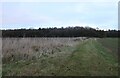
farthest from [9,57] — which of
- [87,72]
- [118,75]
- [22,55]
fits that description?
[118,75]

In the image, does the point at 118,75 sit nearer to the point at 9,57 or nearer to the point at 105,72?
the point at 105,72

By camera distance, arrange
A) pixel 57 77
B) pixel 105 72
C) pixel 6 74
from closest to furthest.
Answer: pixel 57 77, pixel 6 74, pixel 105 72

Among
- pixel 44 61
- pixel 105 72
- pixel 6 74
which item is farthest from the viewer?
pixel 44 61

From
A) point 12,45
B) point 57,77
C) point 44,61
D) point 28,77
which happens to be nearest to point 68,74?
point 57,77

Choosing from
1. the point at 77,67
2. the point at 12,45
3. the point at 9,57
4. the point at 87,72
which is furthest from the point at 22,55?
the point at 87,72

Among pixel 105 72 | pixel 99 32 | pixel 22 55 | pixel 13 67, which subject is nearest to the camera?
pixel 105 72

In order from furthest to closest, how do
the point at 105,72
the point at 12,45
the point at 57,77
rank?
the point at 12,45 → the point at 105,72 → the point at 57,77

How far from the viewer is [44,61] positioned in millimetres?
16781

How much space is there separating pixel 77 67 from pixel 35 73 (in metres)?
2.62

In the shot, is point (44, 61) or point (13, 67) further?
point (44, 61)

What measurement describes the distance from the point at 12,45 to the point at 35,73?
773 centimetres

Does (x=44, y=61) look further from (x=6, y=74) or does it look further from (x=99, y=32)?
(x=99, y=32)

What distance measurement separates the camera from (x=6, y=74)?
12609mm

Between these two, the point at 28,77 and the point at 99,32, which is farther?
the point at 99,32
